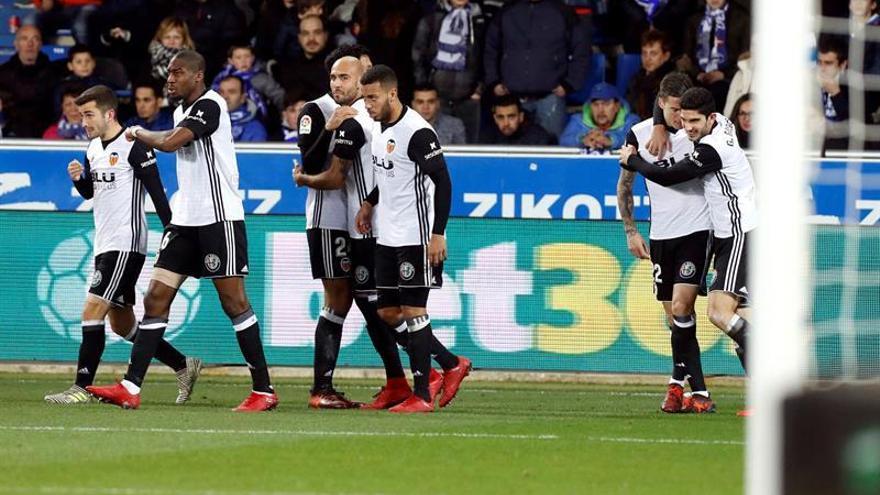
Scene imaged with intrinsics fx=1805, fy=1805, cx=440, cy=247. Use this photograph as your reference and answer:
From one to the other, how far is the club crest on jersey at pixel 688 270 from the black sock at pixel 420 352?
171cm

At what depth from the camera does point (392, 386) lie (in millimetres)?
11727

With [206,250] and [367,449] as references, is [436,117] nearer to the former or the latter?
[206,250]

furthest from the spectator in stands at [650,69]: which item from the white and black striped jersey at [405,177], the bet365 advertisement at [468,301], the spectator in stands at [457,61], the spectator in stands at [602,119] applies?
the white and black striped jersey at [405,177]

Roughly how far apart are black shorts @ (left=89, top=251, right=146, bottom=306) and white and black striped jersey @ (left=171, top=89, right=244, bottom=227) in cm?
81

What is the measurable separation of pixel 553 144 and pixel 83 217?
4238 millimetres

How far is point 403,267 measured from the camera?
1113 centimetres

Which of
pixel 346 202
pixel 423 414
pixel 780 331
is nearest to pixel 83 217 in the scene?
pixel 346 202

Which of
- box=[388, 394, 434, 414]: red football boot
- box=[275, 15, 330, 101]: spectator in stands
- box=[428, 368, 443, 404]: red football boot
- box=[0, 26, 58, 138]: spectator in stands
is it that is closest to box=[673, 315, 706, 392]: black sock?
box=[428, 368, 443, 404]: red football boot

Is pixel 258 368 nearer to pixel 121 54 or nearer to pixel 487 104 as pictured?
pixel 487 104

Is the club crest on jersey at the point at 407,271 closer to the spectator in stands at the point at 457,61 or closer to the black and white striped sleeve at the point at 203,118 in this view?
the black and white striped sleeve at the point at 203,118

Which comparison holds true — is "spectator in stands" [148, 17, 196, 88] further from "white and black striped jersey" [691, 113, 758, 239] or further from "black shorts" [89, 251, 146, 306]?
"white and black striped jersey" [691, 113, 758, 239]

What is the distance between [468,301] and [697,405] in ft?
10.6

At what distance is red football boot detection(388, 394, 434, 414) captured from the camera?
1109cm

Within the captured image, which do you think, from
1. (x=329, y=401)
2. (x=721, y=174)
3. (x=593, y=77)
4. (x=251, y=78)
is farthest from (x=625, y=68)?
(x=329, y=401)
